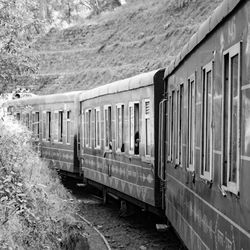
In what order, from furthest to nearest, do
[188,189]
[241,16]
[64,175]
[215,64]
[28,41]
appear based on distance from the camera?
[64,175]
[28,41]
[188,189]
[215,64]
[241,16]

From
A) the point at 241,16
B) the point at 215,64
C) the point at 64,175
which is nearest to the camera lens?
the point at 241,16

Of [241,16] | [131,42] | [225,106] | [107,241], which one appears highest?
[131,42]

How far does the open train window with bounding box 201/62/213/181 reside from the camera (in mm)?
7396

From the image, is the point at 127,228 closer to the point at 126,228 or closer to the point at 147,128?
the point at 126,228

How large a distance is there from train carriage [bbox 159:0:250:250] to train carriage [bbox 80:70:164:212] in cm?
299

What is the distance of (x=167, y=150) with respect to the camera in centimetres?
1278

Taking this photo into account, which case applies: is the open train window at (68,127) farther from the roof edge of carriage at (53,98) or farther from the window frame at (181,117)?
the window frame at (181,117)

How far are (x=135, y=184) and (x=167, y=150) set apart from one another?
312 centimetres

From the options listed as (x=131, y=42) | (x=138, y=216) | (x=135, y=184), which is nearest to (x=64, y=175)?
(x=138, y=216)

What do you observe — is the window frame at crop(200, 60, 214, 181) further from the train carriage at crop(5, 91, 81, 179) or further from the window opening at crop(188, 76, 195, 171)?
the train carriage at crop(5, 91, 81, 179)

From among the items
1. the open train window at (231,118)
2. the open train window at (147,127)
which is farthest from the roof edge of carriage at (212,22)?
the open train window at (147,127)

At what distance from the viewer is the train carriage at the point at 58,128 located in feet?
80.6

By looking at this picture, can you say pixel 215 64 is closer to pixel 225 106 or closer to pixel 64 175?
pixel 225 106

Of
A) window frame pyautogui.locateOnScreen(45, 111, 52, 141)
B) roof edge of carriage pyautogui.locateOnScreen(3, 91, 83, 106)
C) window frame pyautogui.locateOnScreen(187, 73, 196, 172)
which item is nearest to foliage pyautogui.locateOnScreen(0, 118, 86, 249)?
window frame pyautogui.locateOnScreen(187, 73, 196, 172)
